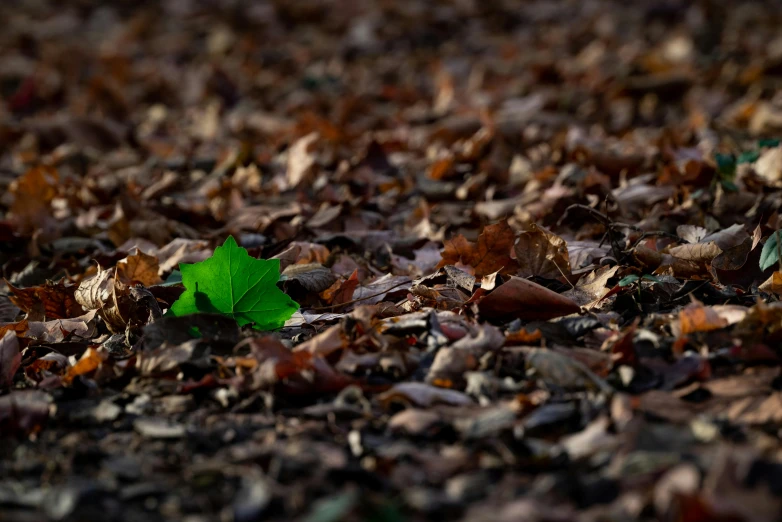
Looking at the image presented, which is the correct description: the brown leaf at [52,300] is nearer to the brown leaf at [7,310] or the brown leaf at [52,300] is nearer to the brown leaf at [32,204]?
the brown leaf at [7,310]

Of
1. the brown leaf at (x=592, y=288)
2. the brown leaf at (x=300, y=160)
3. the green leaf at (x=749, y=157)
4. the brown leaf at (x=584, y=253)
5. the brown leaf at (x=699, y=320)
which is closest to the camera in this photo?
the brown leaf at (x=699, y=320)

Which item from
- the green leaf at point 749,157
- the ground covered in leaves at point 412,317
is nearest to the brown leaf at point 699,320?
the ground covered in leaves at point 412,317

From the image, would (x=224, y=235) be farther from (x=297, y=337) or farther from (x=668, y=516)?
(x=668, y=516)

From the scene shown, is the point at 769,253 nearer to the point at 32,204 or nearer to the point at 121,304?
the point at 121,304

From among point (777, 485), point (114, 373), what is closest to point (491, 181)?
point (114, 373)

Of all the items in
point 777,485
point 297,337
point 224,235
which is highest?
point 777,485

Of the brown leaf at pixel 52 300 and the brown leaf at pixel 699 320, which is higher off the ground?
the brown leaf at pixel 699 320
